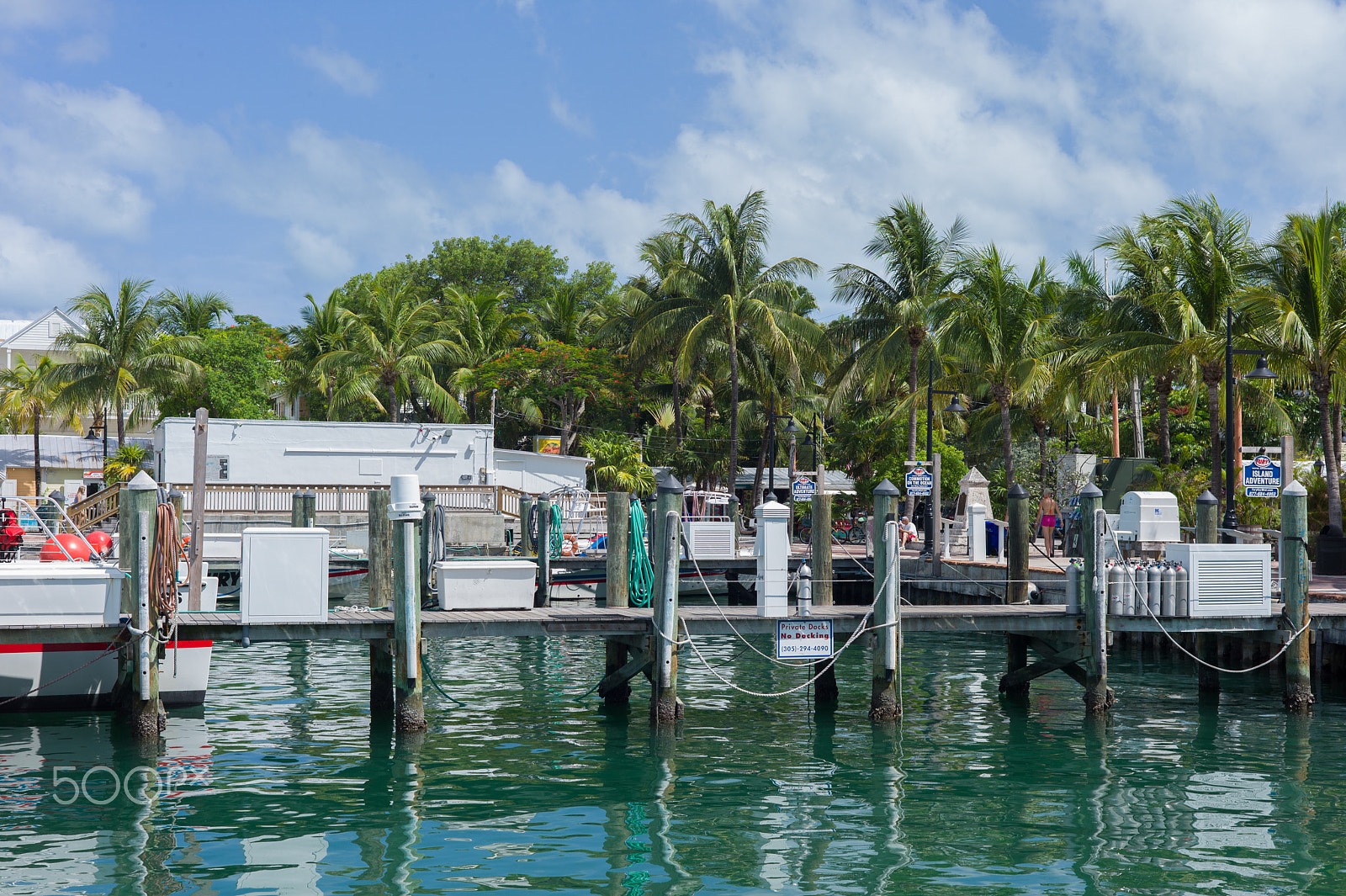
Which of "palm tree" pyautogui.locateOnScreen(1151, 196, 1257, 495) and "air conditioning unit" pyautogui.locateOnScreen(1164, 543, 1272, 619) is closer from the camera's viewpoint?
"air conditioning unit" pyautogui.locateOnScreen(1164, 543, 1272, 619)

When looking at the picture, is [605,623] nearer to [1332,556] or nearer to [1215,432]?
[1332,556]

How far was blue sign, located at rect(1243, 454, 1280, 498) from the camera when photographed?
66.2 feet

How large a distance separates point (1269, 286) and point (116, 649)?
76.7ft

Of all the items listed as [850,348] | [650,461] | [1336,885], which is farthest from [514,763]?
[650,461]

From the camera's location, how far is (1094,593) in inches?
628

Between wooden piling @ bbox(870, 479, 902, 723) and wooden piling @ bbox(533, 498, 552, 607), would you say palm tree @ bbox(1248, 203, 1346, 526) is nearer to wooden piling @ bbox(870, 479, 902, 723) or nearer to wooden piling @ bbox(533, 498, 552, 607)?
wooden piling @ bbox(870, 479, 902, 723)

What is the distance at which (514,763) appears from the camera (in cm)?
1412

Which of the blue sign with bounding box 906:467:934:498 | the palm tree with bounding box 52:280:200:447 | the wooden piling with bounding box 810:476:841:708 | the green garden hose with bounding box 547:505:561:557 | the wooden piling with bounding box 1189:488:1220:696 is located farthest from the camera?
the palm tree with bounding box 52:280:200:447

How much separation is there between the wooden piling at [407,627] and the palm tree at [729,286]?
102ft

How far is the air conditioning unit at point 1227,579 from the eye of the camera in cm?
1623

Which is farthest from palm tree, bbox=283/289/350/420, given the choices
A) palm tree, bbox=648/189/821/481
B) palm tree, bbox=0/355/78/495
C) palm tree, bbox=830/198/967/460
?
palm tree, bbox=830/198/967/460

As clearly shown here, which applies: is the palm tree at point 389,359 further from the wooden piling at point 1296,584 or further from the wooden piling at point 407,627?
the wooden piling at point 1296,584

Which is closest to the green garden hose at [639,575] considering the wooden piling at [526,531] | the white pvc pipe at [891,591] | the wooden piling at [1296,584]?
the white pvc pipe at [891,591]

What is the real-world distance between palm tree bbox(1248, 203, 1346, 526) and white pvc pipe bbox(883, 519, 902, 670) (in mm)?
13171
